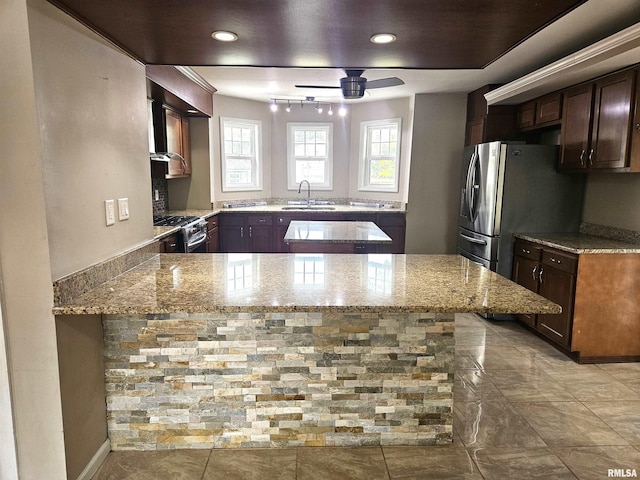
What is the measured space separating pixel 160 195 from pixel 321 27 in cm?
387

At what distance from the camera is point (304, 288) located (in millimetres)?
1779

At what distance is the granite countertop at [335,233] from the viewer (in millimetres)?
3117

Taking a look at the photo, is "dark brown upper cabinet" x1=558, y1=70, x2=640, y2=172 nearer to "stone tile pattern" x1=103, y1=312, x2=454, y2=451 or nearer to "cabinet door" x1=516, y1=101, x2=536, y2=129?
"cabinet door" x1=516, y1=101, x2=536, y2=129

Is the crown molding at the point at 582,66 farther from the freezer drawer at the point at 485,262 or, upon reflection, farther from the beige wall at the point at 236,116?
the beige wall at the point at 236,116

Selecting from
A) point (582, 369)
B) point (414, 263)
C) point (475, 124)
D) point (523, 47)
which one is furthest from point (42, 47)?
point (475, 124)

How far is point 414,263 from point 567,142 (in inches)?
89.3

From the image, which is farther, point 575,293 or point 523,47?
point 523,47

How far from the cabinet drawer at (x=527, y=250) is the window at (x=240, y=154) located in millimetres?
3860

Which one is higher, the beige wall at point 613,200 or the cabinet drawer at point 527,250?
the beige wall at point 613,200

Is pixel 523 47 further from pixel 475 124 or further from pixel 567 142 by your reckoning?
→ pixel 475 124

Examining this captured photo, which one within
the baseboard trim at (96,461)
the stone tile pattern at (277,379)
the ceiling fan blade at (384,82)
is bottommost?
the baseboard trim at (96,461)

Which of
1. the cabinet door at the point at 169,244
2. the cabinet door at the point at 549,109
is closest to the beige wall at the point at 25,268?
the cabinet door at the point at 169,244

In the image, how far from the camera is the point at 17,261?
4.96 feet

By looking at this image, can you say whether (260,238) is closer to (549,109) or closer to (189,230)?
(189,230)
